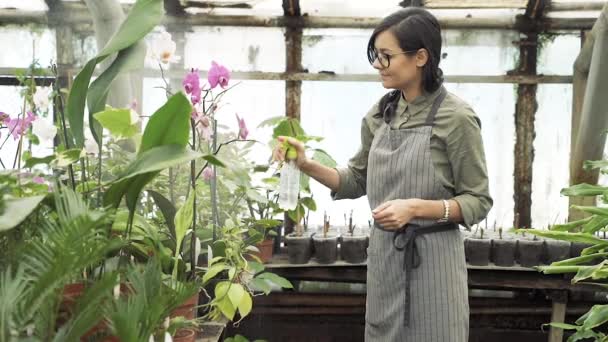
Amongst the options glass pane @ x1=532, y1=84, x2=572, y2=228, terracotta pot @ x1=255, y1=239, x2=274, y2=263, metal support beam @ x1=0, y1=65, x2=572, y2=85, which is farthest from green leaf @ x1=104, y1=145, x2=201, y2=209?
glass pane @ x1=532, y1=84, x2=572, y2=228

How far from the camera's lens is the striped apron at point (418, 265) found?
1.61 meters

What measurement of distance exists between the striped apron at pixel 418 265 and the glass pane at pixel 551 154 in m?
2.69

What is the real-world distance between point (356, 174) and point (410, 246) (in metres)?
0.35

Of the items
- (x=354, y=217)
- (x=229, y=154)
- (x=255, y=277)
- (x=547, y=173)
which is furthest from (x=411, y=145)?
(x=547, y=173)

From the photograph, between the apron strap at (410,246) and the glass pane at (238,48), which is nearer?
the apron strap at (410,246)

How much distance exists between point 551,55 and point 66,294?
3831 millimetres

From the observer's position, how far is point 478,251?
3160 millimetres

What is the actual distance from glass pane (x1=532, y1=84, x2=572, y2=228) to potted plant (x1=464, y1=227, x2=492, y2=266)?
44.3 inches

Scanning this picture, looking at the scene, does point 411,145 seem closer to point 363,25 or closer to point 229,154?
point 229,154

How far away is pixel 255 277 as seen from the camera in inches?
69.7

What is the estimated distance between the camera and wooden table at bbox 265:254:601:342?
10.2ft

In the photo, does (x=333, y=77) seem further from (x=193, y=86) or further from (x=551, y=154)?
(x=193, y=86)

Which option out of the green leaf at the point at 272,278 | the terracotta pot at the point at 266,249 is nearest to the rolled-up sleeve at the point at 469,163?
the green leaf at the point at 272,278

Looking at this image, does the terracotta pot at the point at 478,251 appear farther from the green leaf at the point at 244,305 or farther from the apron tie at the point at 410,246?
the green leaf at the point at 244,305
